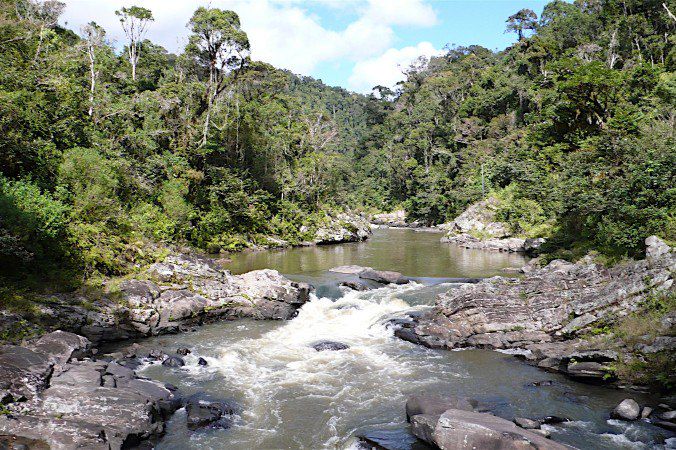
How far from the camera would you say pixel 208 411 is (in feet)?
34.9

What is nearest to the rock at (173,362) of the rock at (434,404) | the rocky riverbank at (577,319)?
the rock at (434,404)

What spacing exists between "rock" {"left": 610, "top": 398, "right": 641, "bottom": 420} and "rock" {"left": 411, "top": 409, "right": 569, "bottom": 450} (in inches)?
114

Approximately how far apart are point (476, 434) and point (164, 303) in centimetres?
1330

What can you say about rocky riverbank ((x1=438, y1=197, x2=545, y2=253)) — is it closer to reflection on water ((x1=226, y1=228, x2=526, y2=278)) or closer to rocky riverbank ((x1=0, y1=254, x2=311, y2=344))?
reflection on water ((x1=226, y1=228, x2=526, y2=278))

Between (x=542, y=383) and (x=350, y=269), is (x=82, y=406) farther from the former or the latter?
(x=350, y=269)

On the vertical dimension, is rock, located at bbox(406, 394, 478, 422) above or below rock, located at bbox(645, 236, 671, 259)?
below

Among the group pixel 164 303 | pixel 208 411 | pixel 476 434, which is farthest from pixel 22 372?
pixel 476 434

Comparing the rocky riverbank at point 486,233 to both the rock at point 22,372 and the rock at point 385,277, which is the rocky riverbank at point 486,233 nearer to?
the rock at point 385,277

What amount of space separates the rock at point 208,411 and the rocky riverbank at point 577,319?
25.0 feet

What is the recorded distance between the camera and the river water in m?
9.81

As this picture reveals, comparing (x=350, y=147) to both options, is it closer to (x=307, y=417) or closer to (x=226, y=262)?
(x=226, y=262)

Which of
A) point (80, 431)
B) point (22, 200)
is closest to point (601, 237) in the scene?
point (80, 431)

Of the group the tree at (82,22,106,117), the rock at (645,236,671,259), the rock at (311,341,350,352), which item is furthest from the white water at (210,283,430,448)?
the tree at (82,22,106,117)

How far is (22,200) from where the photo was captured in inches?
635
